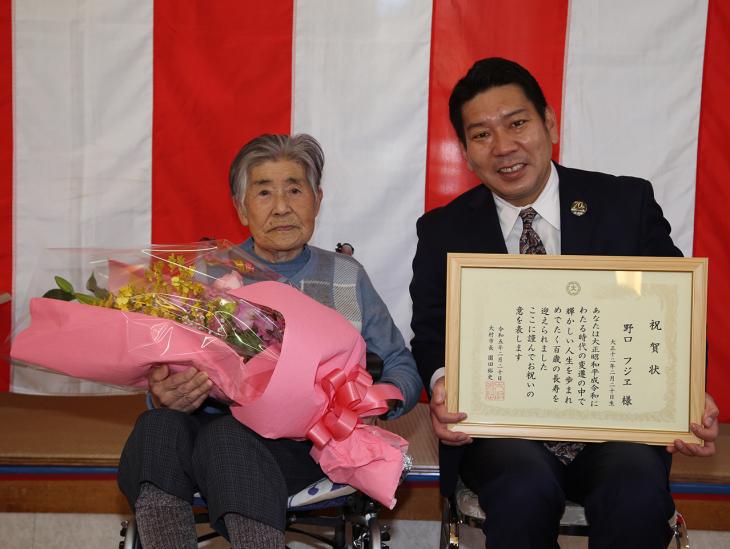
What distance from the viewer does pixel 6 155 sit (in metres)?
2.79

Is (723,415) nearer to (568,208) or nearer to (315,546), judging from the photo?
(568,208)

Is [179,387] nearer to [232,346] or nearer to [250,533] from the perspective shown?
[232,346]

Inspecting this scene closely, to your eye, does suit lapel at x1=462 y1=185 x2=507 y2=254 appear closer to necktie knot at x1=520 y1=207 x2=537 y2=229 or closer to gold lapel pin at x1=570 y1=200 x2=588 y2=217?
necktie knot at x1=520 y1=207 x2=537 y2=229

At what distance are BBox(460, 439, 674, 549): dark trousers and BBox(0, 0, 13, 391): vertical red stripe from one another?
6.19 ft

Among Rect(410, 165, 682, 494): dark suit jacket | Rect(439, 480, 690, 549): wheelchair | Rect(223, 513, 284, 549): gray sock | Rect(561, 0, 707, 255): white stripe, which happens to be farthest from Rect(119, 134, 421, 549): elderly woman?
Rect(561, 0, 707, 255): white stripe

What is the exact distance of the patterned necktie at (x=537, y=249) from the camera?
1.88 metres

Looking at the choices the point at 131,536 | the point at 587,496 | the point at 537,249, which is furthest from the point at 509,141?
the point at 131,536

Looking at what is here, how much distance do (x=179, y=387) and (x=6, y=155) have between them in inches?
60.8

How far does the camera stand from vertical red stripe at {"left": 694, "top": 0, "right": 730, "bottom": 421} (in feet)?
8.71

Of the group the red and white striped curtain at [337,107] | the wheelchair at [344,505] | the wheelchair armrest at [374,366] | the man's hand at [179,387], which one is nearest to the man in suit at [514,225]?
the wheelchair armrest at [374,366]

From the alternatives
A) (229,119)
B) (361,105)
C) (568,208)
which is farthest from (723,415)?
(229,119)

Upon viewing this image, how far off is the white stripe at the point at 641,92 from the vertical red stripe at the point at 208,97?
100cm

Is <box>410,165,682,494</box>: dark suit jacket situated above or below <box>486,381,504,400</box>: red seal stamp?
above

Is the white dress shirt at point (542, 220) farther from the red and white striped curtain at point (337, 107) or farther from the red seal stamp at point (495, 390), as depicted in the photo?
the red and white striped curtain at point (337, 107)
